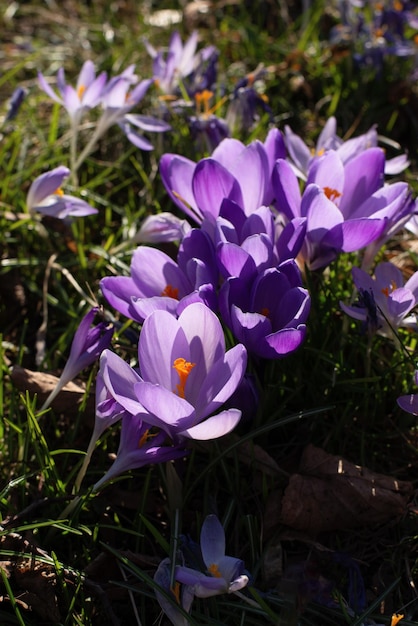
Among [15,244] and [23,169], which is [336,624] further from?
[23,169]

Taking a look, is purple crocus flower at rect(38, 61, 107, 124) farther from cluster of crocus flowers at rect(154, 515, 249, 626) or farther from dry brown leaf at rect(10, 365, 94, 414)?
cluster of crocus flowers at rect(154, 515, 249, 626)

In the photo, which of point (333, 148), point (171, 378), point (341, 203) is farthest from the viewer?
point (333, 148)

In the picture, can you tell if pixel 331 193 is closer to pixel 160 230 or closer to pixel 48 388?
pixel 160 230

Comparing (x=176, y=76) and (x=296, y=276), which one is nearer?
(x=296, y=276)

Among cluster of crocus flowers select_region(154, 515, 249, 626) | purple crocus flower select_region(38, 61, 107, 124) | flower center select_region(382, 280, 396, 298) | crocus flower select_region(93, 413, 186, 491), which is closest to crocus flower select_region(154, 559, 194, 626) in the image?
cluster of crocus flowers select_region(154, 515, 249, 626)

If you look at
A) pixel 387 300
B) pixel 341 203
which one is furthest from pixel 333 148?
pixel 387 300

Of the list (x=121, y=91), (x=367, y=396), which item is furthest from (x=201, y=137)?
(x=367, y=396)
